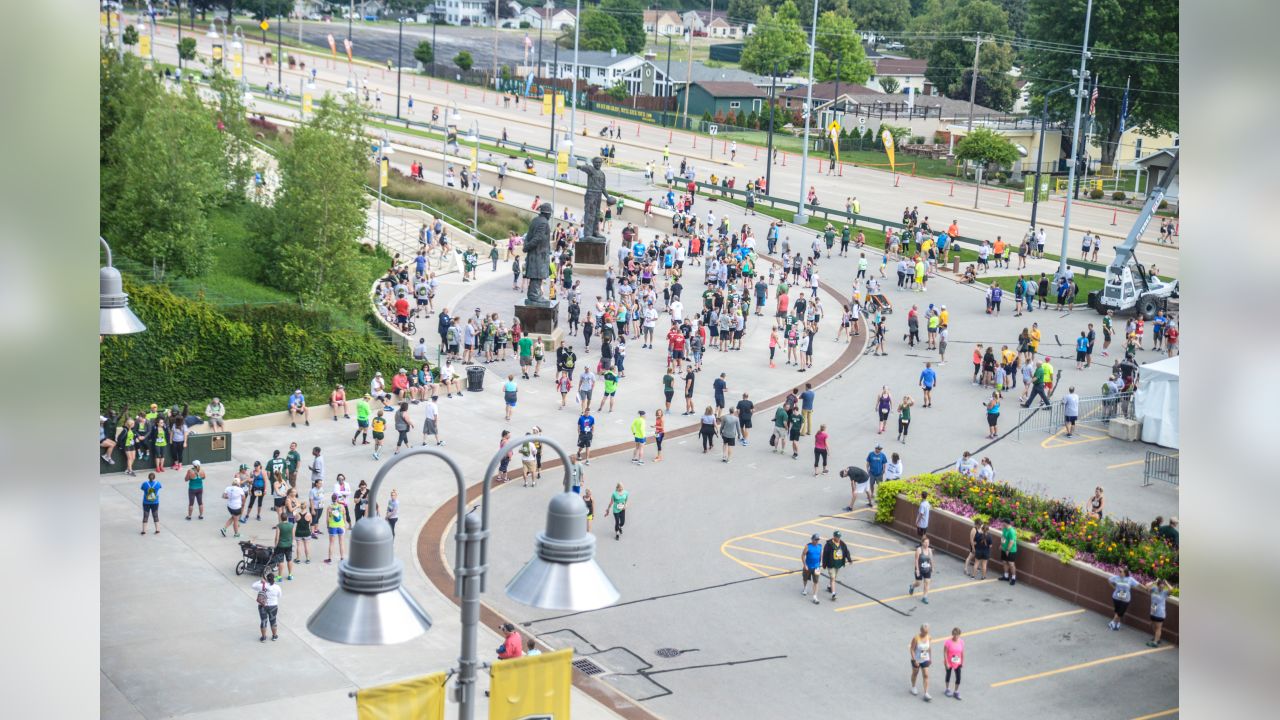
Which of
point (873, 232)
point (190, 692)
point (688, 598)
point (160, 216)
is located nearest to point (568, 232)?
point (873, 232)

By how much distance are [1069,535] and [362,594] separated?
794 inches

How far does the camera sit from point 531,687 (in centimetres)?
1327

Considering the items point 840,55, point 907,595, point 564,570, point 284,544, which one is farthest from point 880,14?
point 564,570

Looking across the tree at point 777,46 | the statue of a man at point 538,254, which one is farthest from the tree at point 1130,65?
the statue of a man at point 538,254

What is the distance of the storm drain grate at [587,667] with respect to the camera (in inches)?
836

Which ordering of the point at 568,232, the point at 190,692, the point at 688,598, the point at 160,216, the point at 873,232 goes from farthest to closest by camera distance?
the point at 873,232
the point at 568,232
the point at 160,216
the point at 688,598
the point at 190,692

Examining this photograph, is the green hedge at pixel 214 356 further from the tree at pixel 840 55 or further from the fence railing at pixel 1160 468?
the tree at pixel 840 55

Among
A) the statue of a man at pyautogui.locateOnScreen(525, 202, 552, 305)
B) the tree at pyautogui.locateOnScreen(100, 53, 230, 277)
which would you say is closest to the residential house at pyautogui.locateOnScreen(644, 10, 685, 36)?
the tree at pyautogui.locateOnScreen(100, 53, 230, 277)

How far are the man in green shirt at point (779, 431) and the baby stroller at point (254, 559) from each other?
41.5 feet

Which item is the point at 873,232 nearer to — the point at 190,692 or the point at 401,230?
the point at 401,230

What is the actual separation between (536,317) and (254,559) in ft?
59.8

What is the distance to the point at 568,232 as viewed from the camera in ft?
187
